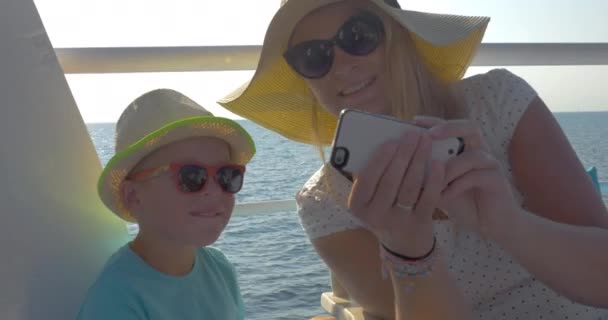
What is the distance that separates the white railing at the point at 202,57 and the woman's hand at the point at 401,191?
47.4 inches

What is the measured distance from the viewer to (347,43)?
6.26 feet

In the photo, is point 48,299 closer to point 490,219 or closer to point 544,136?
point 490,219

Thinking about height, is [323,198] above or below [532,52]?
below

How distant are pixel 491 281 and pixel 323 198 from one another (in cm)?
53

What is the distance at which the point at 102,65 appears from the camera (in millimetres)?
2354

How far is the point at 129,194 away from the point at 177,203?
15 centimetres

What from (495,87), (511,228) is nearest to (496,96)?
(495,87)

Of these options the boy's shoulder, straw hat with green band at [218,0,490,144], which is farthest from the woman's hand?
the boy's shoulder

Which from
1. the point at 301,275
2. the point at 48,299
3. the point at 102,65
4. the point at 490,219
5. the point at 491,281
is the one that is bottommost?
the point at 301,275

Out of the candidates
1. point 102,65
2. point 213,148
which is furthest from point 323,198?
point 102,65

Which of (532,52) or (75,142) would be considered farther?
(532,52)

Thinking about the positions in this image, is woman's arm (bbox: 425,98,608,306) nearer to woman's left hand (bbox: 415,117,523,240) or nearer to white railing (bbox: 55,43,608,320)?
woman's left hand (bbox: 415,117,523,240)

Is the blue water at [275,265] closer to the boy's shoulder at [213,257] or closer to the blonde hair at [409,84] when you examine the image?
the boy's shoulder at [213,257]

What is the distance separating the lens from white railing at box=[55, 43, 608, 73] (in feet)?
7.63
